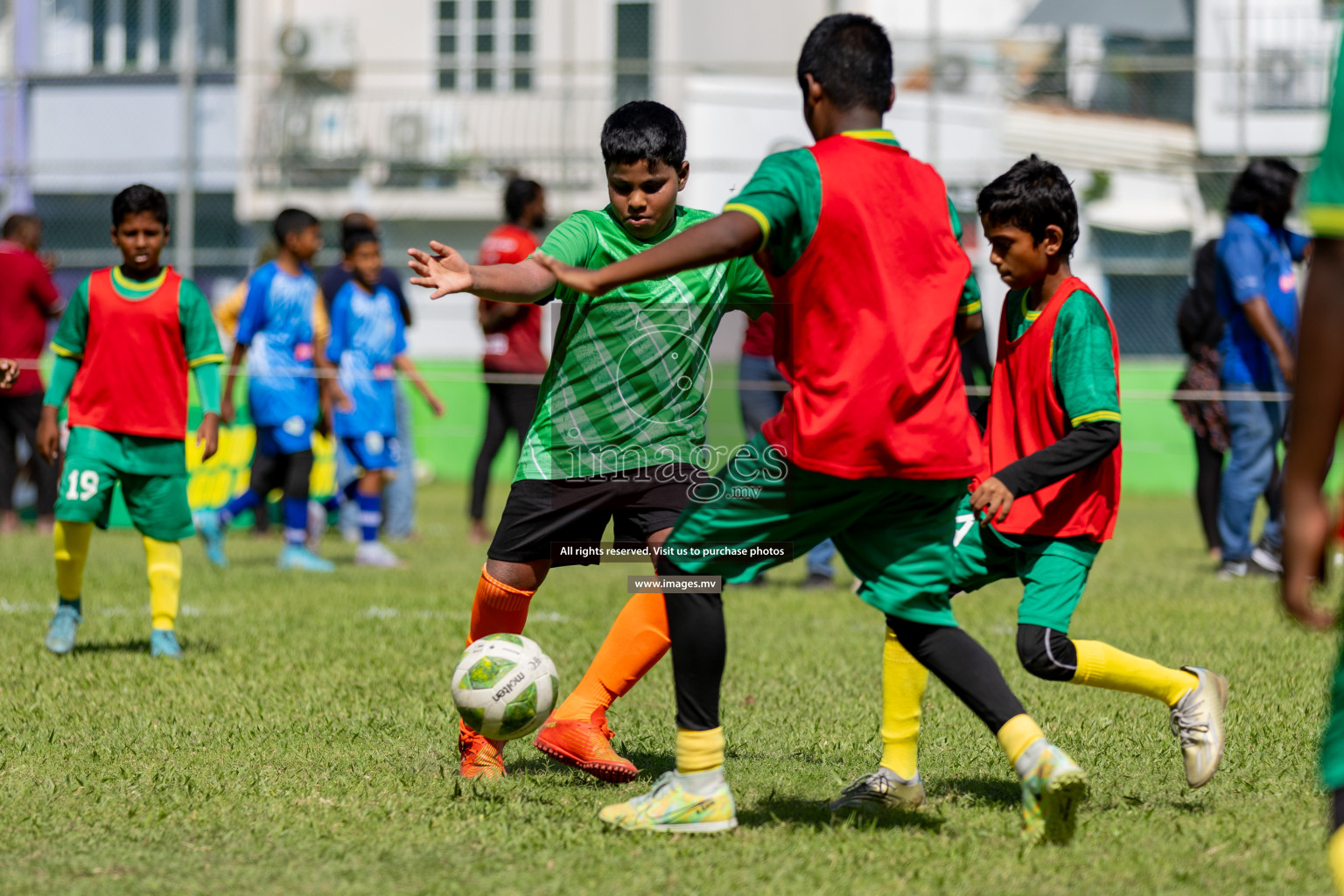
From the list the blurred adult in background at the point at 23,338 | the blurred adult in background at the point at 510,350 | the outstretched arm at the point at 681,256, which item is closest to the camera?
the outstretched arm at the point at 681,256

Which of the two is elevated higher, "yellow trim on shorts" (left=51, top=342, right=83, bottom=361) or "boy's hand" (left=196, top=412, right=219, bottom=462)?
"yellow trim on shorts" (left=51, top=342, right=83, bottom=361)

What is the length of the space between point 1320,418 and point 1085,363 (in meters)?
1.67

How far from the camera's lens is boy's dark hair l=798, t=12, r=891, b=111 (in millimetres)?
3301

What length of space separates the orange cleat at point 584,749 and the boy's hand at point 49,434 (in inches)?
109

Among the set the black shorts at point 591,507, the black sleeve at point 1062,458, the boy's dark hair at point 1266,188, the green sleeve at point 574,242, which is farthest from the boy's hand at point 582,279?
the boy's dark hair at point 1266,188

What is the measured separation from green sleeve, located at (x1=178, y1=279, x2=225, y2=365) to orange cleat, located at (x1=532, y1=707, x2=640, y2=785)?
265 cm

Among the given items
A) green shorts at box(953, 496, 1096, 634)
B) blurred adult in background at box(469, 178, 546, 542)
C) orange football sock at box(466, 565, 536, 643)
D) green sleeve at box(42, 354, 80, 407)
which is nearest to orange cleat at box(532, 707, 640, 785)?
orange football sock at box(466, 565, 536, 643)

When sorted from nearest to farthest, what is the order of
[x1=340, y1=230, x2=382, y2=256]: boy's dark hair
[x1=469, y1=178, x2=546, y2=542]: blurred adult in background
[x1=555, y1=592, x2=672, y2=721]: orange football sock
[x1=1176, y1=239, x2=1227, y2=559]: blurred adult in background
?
[x1=555, y1=592, x2=672, y2=721]: orange football sock
[x1=1176, y1=239, x2=1227, y2=559]: blurred adult in background
[x1=469, y1=178, x2=546, y2=542]: blurred adult in background
[x1=340, y1=230, x2=382, y2=256]: boy's dark hair

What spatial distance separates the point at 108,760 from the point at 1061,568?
104 inches

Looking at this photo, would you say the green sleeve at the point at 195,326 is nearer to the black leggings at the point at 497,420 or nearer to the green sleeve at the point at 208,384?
the green sleeve at the point at 208,384

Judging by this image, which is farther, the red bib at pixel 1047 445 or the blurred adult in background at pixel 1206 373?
the blurred adult in background at pixel 1206 373

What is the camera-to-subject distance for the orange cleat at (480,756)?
4090mm

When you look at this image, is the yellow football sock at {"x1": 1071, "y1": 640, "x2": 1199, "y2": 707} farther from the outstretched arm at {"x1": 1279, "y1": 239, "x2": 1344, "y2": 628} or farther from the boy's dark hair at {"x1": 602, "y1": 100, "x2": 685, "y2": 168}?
the outstretched arm at {"x1": 1279, "y1": 239, "x2": 1344, "y2": 628}

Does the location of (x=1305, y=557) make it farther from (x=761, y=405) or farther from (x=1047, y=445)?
(x=761, y=405)
